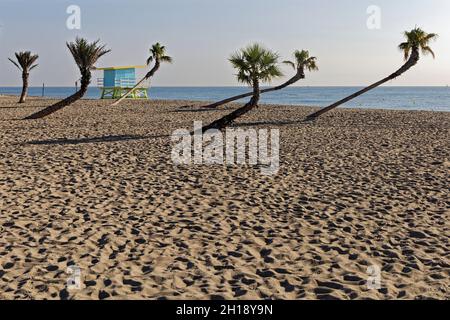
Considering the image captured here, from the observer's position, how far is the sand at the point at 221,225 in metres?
5.29

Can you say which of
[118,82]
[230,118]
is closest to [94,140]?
[230,118]

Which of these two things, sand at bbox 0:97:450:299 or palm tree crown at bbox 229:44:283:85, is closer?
sand at bbox 0:97:450:299

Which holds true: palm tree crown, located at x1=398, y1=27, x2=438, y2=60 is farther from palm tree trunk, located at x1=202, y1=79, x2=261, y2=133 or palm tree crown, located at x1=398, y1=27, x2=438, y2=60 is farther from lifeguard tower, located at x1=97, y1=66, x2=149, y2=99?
lifeguard tower, located at x1=97, y1=66, x2=149, y2=99

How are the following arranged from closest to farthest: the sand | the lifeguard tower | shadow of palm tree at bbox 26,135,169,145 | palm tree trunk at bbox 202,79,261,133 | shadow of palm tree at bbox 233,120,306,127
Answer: the sand → shadow of palm tree at bbox 26,135,169,145 → palm tree trunk at bbox 202,79,261,133 → shadow of palm tree at bbox 233,120,306,127 → the lifeguard tower

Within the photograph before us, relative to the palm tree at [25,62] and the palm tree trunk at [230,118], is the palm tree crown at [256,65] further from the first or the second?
the palm tree at [25,62]

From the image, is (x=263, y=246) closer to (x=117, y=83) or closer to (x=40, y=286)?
(x=40, y=286)

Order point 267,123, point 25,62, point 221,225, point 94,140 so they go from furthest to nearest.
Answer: point 25,62 < point 267,123 < point 94,140 < point 221,225

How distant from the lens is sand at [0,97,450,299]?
17.3 feet

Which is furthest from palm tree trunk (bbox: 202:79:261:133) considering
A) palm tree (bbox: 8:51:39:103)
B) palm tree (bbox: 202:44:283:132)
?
palm tree (bbox: 8:51:39:103)

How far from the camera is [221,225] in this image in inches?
291

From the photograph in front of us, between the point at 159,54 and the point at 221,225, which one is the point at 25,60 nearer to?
the point at 159,54
